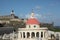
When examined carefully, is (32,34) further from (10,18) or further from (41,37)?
(10,18)

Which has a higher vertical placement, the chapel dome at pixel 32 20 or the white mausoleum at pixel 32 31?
the chapel dome at pixel 32 20

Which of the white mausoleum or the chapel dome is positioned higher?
the chapel dome

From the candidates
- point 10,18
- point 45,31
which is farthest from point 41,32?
point 10,18

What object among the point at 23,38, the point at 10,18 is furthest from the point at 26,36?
the point at 10,18

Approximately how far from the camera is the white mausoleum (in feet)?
142

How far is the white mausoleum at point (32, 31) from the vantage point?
4322 cm

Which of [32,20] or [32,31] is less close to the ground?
[32,20]

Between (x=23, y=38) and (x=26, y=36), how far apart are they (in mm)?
614

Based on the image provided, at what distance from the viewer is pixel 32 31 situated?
1715 inches

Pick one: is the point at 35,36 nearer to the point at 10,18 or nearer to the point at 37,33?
the point at 37,33

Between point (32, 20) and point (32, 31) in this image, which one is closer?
point (32, 20)

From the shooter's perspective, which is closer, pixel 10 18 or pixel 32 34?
pixel 32 34

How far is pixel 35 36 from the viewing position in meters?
43.7

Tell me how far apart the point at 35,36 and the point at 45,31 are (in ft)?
5.66
